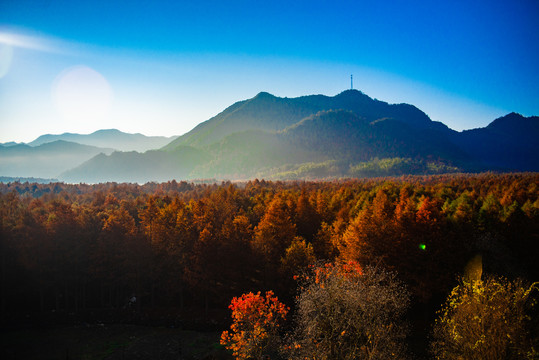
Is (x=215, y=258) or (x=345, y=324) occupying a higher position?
→ (x=345, y=324)

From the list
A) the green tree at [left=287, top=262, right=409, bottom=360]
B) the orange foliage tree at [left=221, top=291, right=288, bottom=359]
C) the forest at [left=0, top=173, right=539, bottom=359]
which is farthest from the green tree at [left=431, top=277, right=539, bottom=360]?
the forest at [left=0, top=173, right=539, bottom=359]

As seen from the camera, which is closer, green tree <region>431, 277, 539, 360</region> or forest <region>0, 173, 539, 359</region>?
green tree <region>431, 277, 539, 360</region>

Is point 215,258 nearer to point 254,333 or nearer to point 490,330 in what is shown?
point 254,333

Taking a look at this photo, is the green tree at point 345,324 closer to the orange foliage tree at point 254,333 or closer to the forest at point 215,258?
the orange foliage tree at point 254,333

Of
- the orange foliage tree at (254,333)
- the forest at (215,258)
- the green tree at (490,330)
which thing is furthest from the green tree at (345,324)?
the forest at (215,258)

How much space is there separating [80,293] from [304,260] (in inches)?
1511

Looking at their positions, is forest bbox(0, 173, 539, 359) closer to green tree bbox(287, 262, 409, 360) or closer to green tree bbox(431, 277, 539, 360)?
green tree bbox(287, 262, 409, 360)

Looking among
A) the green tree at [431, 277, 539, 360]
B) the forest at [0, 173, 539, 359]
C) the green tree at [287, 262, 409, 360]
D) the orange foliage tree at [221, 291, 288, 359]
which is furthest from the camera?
the forest at [0, 173, 539, 359]

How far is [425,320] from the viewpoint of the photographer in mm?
36312

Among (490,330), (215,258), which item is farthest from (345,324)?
(215,258)

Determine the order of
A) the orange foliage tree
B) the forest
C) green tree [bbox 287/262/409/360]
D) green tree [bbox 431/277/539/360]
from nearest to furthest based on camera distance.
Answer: green tree [bbox 431/277/539/360]
green tree [bbox 287/262/409/360]
the orange foliage tree
the forest

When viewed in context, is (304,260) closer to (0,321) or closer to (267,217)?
(267,217)

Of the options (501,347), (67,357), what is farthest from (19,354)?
(501,347)

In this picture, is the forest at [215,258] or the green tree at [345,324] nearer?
the green tree at [345,324]
